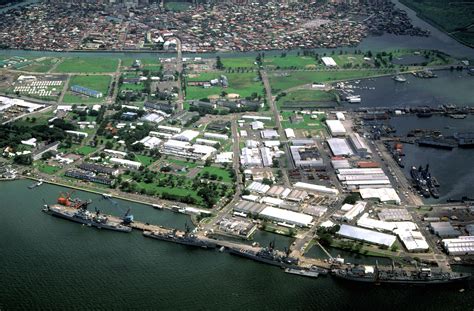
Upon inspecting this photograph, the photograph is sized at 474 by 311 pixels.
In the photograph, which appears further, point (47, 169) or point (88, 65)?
point (88, 65)

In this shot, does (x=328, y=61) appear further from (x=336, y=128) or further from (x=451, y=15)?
(x=451, y=15)

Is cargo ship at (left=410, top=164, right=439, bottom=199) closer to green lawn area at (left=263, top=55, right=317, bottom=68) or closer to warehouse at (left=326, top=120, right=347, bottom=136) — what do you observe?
warehouse at (left=326, top=120, right=347, bottom=136)

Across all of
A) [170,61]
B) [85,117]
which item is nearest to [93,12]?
[170,61]

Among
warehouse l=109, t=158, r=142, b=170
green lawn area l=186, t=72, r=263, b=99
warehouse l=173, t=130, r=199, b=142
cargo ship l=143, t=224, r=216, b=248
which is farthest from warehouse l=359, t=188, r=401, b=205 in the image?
green lawn area l=186, t=72, r=263, b=99

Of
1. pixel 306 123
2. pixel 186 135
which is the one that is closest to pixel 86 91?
pixel 186 135

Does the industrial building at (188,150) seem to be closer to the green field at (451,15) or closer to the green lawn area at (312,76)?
the green lawn area at (312,76)

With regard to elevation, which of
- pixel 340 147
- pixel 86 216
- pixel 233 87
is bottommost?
pixel 233 87

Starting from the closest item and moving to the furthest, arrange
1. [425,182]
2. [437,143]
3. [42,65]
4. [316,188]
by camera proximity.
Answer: [316,188] < [425,182] < [437,143] < [42,65]
